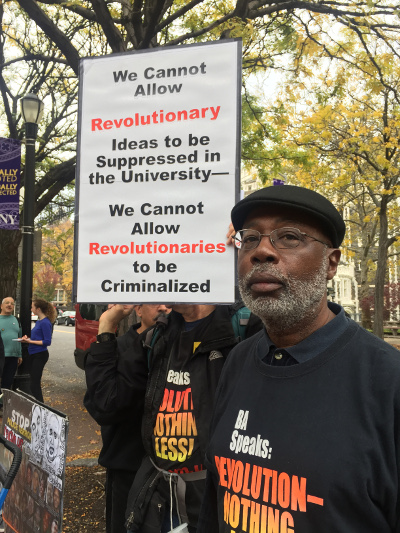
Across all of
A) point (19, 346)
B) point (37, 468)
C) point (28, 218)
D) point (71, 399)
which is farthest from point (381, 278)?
point (37, 468)

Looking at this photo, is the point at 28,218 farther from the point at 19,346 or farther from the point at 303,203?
the point at 303,203

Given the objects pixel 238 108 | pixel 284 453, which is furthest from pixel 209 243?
pixel 284 453

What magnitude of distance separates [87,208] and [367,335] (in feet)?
5.25

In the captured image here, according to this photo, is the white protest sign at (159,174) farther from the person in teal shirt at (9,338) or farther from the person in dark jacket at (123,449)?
the person in teal shirt at (9,338)

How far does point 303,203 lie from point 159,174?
3.72 ft

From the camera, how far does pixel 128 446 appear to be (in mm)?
2674

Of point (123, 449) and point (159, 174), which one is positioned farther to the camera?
point (123, 449)

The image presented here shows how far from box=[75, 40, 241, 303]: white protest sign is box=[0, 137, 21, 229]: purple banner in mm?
5942

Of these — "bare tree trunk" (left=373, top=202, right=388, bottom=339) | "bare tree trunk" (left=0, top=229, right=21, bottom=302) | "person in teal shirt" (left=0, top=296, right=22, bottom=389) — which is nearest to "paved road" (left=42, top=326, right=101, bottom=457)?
"person in teal shirt" (left=0, top=296, right=22, bottom=389)

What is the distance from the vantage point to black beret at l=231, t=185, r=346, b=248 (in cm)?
146

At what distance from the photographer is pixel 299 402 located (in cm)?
132

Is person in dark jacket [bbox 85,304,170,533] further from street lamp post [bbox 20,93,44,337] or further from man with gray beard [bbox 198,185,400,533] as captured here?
street lamp post [bbox 20,93,44,337]

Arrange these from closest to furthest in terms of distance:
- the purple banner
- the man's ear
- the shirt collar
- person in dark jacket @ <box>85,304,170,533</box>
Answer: the shirt collar < the man's ear < person in dark jacket @ <box>85,304,170,533</box> < the purple banner

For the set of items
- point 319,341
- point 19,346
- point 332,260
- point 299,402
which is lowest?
point 19,346
